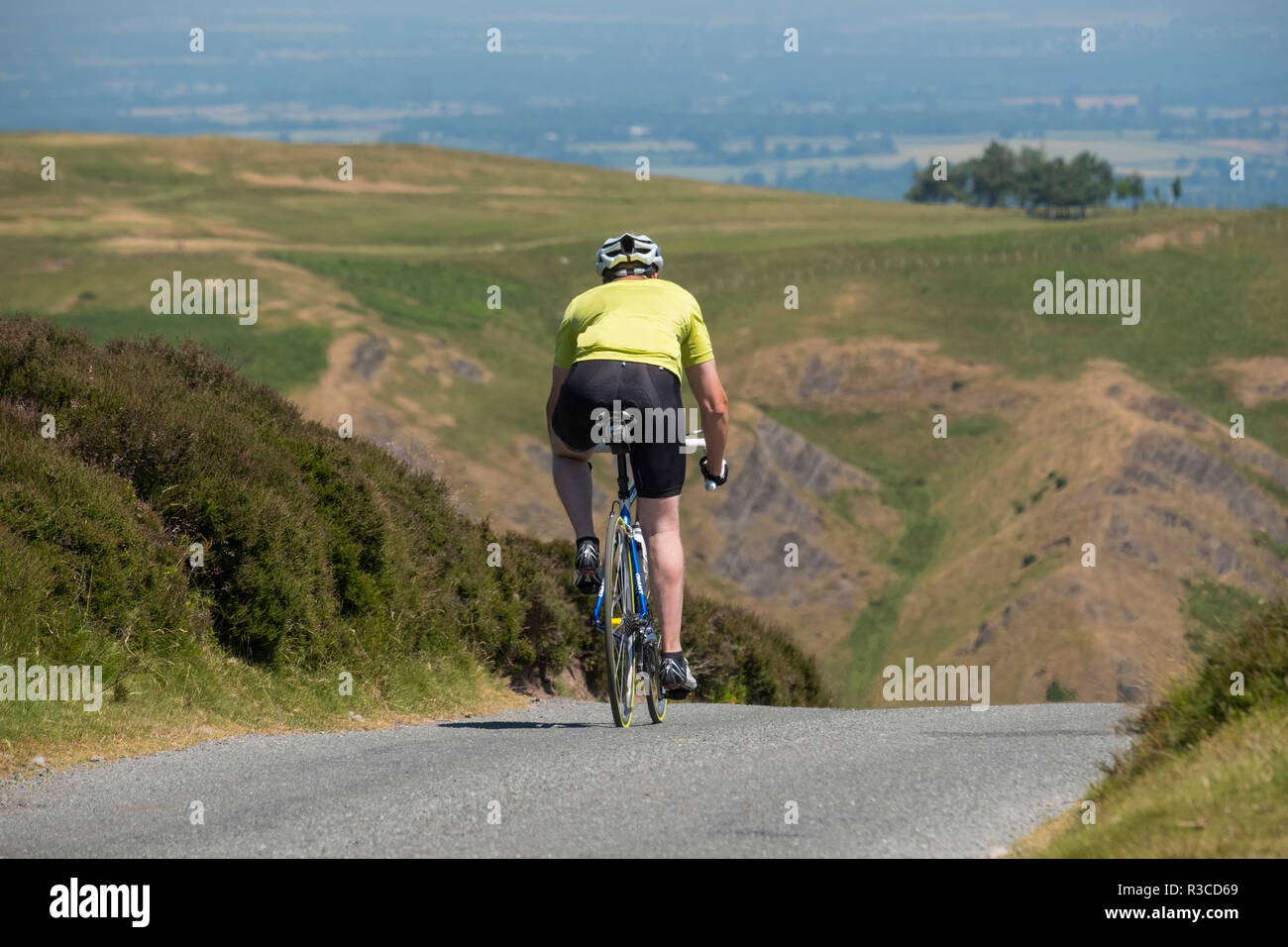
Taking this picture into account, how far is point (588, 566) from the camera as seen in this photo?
8.14 meters

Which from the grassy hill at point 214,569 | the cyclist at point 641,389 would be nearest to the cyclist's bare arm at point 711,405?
the cyclist at point 641,389

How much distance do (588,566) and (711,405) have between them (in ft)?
3.73

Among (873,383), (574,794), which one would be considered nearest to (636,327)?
(574,794)

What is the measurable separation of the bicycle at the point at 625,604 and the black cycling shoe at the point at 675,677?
6cm

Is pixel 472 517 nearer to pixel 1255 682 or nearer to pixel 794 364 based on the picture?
pixel 1255 682

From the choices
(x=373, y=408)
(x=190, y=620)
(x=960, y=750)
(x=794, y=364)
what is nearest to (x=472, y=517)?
(x=190, y=620)

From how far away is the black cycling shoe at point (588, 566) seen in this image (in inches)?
320

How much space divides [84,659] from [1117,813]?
5951 mm

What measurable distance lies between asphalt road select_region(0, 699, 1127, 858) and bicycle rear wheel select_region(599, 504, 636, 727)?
1.30ft
